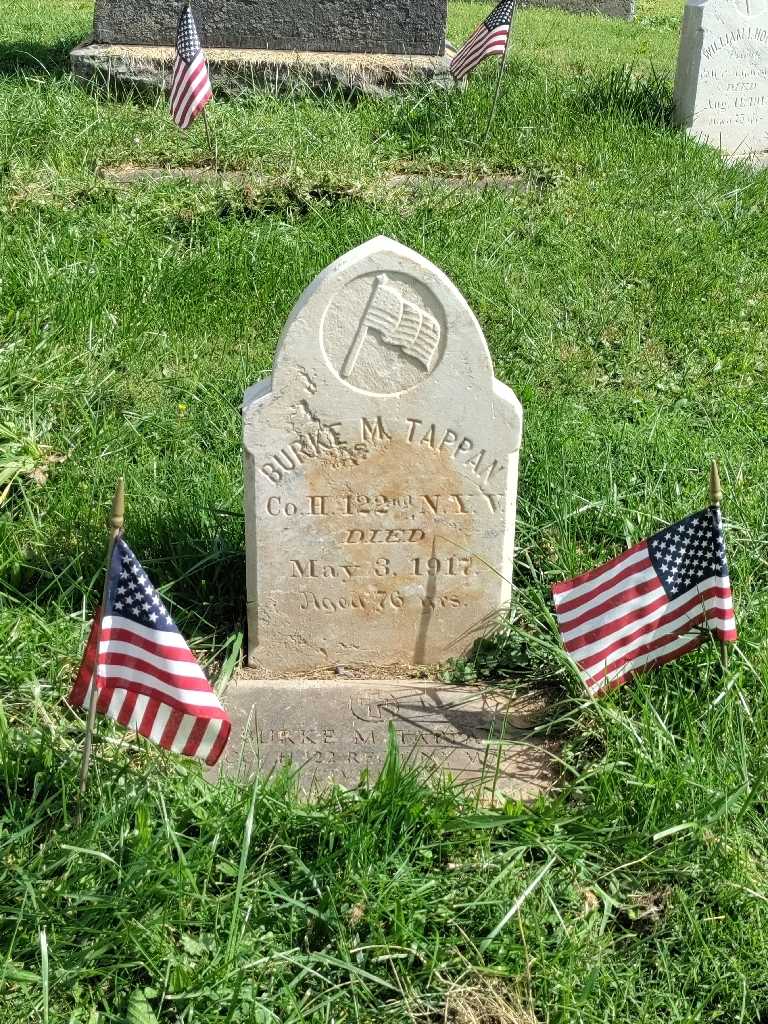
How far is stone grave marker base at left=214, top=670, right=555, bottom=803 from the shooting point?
129 inches

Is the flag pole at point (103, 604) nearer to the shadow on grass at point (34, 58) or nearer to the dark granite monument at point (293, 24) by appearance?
the shadow on grass at point (34, 58)

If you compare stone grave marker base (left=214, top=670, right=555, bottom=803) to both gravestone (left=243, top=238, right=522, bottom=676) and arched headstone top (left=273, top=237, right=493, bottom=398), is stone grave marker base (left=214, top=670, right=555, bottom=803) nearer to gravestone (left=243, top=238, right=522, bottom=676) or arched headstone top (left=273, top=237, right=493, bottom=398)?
gravestone (left=243, top=238, right=522, bottom=676)

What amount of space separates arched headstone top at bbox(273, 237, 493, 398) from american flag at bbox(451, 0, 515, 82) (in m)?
4.46

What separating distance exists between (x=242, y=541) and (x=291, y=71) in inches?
207

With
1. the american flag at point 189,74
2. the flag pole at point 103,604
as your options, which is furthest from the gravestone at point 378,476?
the american flag at point 189,74

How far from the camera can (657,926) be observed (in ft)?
9.48

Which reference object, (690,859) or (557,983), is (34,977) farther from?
(690,859)

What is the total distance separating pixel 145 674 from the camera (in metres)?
2.84

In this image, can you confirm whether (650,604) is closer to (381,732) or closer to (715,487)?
(715,487)

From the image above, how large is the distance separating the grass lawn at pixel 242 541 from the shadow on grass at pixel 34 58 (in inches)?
7.1

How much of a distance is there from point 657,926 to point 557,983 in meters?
0.33

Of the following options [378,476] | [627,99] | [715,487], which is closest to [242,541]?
[378,476]

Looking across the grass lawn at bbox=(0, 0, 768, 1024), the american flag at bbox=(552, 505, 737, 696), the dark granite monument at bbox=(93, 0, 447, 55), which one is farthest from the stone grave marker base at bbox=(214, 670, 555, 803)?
the dark granite monument at bbox=(93, 0, 447, 55)

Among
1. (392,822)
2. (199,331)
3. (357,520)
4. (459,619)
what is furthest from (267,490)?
(199,331)
